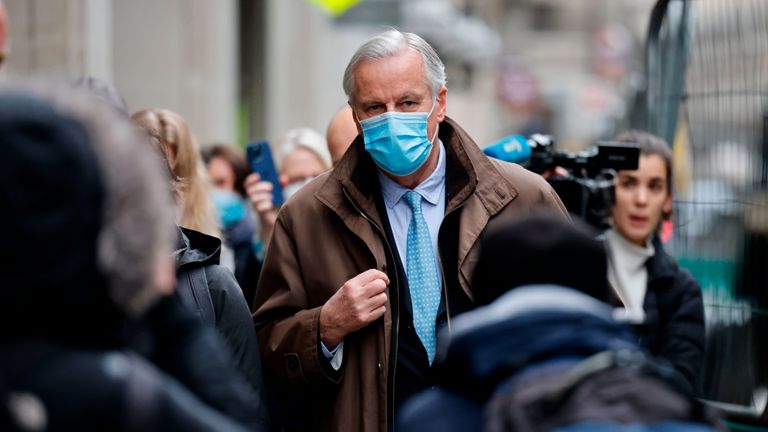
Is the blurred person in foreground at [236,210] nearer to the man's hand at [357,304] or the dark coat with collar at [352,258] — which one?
the dark coat with collar at [352,258]

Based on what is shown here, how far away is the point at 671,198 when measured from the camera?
5.50m

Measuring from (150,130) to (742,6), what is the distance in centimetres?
291

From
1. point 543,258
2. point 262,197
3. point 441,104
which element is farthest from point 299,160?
point 543,258

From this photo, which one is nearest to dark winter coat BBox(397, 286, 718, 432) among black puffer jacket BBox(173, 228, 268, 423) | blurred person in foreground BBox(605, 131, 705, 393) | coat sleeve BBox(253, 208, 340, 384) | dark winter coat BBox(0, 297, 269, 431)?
dark winter coat BBox(0, 297, 269, 431)

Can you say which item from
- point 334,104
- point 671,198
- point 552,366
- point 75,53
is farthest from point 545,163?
point 334,104

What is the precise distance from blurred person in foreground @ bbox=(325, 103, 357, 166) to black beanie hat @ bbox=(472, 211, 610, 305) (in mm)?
2787

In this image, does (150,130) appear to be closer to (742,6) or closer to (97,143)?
(97,143)

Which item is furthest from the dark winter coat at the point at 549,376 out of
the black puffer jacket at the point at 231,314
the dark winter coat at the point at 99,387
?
the black puffer jacket at the point at 231,314

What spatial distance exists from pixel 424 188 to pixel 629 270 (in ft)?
5.32

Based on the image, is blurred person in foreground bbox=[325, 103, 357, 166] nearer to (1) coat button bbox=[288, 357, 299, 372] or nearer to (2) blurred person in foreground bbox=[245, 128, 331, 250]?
(2) blurred person in foreground bbox=[245, 128, 331, 250]

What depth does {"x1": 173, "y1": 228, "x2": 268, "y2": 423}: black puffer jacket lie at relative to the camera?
11.6 feet

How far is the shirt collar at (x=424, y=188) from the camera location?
3861 mm

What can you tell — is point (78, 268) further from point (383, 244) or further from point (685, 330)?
point (685, 330)

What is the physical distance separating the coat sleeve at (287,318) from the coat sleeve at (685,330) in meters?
1.67
